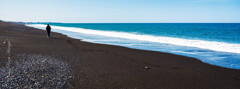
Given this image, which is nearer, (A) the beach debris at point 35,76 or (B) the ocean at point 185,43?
(A) the beach debris at point 35,76

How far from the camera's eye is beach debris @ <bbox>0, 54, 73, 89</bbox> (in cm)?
611

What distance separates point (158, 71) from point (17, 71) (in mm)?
5432

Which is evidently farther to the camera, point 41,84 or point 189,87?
point 189,87

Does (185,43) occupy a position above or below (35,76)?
above

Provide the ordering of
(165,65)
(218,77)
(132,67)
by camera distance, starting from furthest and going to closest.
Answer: (165,65) → (132,67) → (218,77)

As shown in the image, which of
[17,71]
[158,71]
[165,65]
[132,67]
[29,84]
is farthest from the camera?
[165,65]

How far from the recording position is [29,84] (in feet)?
20.1

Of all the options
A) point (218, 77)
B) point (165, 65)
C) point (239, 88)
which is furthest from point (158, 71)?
point (239, 88)

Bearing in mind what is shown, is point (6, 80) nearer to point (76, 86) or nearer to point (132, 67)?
point (76, 86)

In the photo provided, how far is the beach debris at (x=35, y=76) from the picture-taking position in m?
6.11

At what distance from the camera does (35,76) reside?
6.91 meters

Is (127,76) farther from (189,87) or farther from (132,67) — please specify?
(189,87)

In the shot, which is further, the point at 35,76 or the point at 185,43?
the point at 185,43

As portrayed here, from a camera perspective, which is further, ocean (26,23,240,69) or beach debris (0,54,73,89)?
ocean (26,23,240,69)
